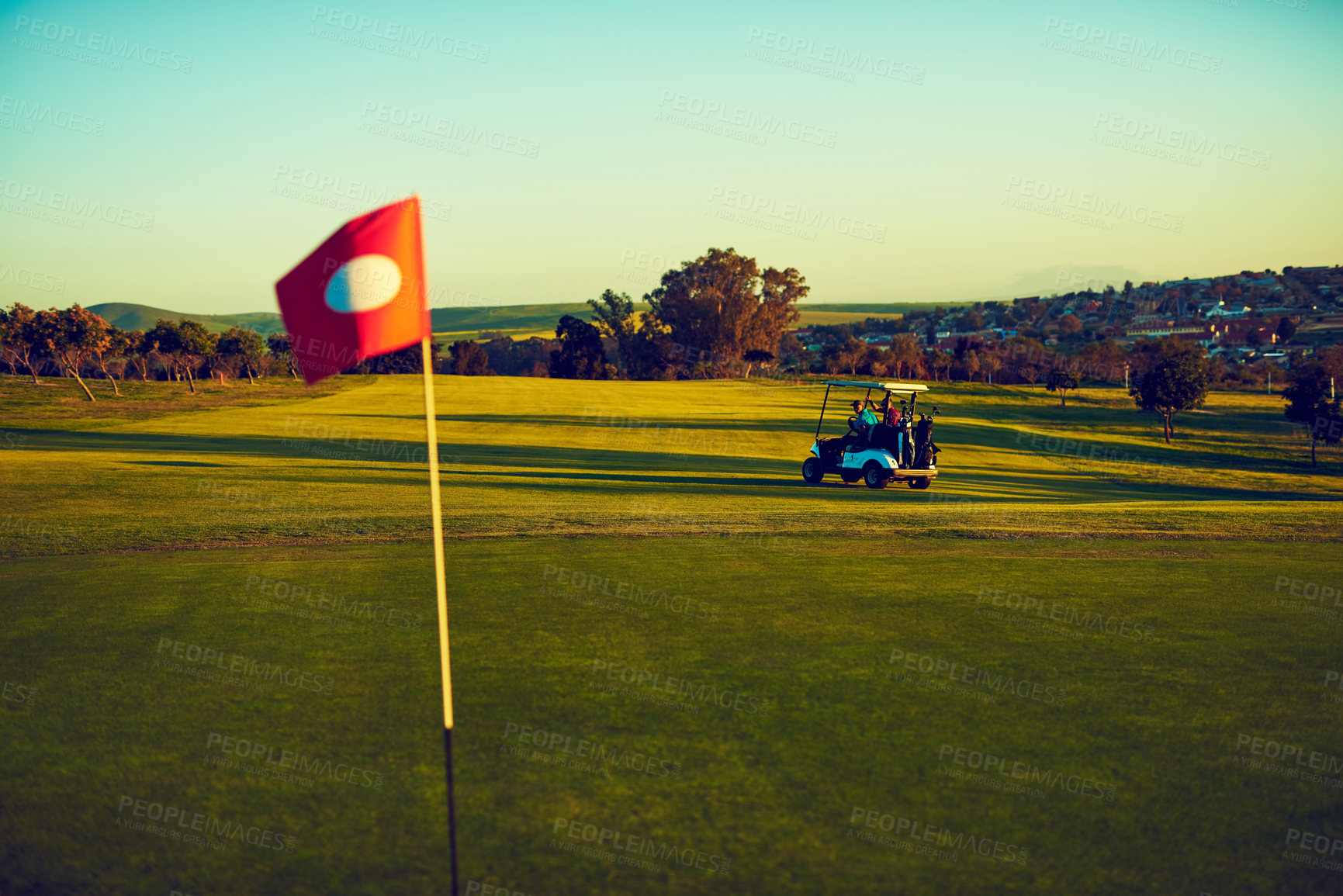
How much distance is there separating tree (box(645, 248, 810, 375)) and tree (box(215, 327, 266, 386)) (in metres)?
46.4

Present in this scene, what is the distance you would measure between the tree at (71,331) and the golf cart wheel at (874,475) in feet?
147

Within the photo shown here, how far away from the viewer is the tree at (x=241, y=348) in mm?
65812

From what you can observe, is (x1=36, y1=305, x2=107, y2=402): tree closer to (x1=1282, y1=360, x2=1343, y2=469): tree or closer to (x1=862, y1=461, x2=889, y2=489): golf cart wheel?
(x1=862, y1=461, x2=889, y2=489): golf cart wheel

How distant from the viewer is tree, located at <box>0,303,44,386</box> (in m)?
47.1

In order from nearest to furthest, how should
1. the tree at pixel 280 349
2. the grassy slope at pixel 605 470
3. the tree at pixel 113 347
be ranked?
the grassy slope at pixel 605 470
the tree at pixel 113 347
the tree at pixel 280 349

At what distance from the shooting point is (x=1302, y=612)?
8789 millimetres

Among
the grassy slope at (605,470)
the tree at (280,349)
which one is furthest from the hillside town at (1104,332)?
the tree at (280,349)

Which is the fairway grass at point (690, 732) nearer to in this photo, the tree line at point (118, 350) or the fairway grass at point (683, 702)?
the fairway grass at point (683, 702)

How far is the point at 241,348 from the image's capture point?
218 feet

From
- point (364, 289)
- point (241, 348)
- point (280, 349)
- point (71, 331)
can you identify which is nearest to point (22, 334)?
point (71, 331)

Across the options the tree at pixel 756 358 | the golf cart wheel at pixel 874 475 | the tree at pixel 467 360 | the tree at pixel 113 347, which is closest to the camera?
the golf cart wheel at pixel 874 475

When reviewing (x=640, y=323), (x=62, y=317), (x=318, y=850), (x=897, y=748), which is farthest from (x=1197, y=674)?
(x=640, y=323)

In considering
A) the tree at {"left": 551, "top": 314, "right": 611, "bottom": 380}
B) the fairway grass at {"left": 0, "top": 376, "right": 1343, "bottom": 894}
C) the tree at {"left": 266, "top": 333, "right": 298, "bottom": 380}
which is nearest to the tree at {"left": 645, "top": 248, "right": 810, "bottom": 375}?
the tree at {"left": 551, "top": 314, "right": 611, "bottom": 380}

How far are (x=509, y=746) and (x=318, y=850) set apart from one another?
4.48ft
